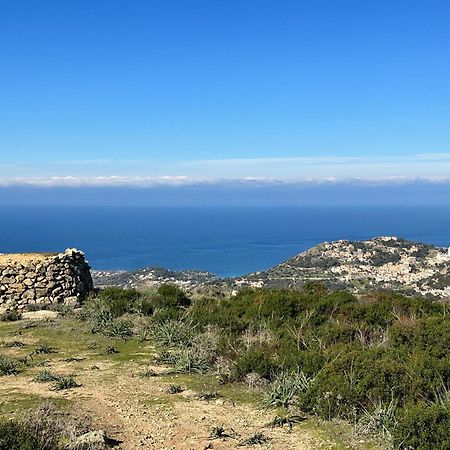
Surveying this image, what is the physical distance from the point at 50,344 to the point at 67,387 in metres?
3.84

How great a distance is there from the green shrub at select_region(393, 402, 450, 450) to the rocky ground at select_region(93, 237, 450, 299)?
858 inches

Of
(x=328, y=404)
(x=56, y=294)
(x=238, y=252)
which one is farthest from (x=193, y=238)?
(x=328, y=404)

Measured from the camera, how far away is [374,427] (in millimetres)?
6383

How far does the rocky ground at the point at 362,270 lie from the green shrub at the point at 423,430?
858 inches

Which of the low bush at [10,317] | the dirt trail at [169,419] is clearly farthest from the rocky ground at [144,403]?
the low bush at [10,317]

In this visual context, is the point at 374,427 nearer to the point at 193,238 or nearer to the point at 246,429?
the point at 246,429

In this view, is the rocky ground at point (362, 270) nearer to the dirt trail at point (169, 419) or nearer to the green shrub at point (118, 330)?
the green shrub at point (118, 330)

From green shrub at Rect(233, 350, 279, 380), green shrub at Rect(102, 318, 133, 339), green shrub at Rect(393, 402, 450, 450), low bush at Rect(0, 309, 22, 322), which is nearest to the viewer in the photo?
green shrub at Rect(393, 402, 450, 450)

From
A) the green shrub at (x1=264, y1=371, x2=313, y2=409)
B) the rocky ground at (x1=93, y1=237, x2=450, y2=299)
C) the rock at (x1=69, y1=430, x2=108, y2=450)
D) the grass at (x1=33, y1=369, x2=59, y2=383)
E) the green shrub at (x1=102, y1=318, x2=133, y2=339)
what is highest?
the rock at (x1=69, y1=430, x2=108, y2=450)

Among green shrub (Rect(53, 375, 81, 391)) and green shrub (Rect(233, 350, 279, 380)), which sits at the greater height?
green shrub (Rect(233, 350, 279, 380))

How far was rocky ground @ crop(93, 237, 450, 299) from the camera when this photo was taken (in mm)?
32469

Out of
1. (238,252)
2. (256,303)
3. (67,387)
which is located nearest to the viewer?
(67,387)

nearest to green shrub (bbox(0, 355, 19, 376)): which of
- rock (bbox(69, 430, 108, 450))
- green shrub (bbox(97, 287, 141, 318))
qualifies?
rock (bbox(69, 430, 108, 450))

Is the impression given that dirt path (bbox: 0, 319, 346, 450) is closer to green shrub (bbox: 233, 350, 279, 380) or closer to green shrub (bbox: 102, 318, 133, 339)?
green shrub (bbox: 233, 350, 279, 380)
